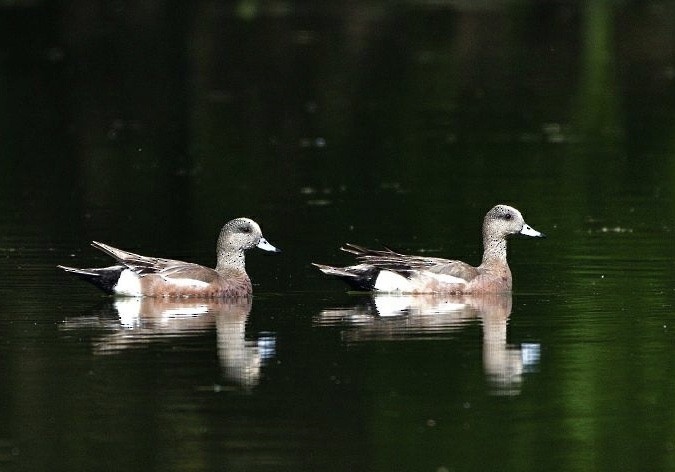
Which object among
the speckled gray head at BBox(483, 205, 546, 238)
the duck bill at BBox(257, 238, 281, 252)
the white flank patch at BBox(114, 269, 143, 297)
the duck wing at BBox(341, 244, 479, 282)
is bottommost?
the white flank patch at BBox(114, 269, 143, 297)

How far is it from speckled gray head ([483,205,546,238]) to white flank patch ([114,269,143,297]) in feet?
10.0

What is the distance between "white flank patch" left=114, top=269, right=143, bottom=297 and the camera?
15783 mm

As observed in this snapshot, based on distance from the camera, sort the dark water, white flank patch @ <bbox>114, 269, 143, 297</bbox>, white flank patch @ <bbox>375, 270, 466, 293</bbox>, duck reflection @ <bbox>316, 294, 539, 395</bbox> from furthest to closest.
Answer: white flank patch @ <bbox>375, 270, 466, 293</bbox> → white flank patch @ <bbox>114, 269, 143, 297</bbox> → duck reflection @ <bbox>316, 294, 539, 395</bbox> → the dark water

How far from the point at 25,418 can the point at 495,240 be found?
21.6 feet

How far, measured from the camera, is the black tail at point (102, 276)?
15682 mm

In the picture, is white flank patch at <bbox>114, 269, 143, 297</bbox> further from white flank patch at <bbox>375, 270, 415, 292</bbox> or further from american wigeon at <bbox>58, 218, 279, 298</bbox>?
white flank patch at <bbox>375, 270, 415, 292</bbox>

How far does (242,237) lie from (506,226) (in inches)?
91.3

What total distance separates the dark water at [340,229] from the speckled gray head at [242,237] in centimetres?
37

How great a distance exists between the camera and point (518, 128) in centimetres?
2853

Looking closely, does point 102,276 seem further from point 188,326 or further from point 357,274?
point 357,274

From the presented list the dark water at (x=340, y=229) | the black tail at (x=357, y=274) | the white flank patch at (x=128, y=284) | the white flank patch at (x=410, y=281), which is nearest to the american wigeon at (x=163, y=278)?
the white flank patch at (x=128, y=284)

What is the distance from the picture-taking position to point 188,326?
14180mm

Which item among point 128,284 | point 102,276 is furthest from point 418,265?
point 102,276

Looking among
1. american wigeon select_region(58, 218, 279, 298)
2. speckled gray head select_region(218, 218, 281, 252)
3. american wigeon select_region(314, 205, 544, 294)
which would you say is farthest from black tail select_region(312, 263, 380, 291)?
american wigeon select_region(58, 218, 279, 298)
